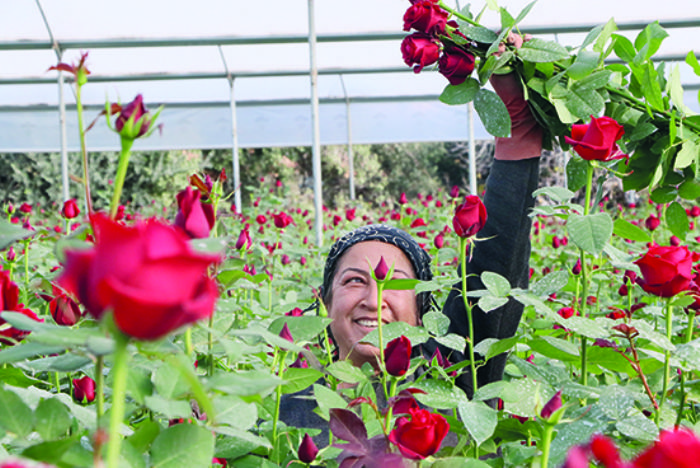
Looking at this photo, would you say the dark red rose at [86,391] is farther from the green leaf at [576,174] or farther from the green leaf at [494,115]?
the green leaf at [576,174]

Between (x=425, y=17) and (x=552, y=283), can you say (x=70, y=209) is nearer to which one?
(x=425, y=17)

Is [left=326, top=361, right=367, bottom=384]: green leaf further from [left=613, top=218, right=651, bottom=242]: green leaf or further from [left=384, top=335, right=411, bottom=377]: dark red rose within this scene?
[left=613, top=218, right=651, bottom=242]: green leaf

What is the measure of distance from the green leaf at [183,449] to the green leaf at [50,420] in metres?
0.07

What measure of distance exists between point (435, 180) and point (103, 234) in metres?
15.0

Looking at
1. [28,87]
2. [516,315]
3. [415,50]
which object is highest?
A: [28,87]

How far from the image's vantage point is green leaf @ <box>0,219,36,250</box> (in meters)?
0.41

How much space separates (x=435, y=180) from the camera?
15062 millimetres

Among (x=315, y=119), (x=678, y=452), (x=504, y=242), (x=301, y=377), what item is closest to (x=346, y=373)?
(x=301, y=377)

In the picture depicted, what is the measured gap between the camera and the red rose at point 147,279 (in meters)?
0.23

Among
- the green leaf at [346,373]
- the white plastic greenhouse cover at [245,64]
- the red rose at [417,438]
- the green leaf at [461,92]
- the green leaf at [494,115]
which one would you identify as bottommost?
the green leaf at [346,373]

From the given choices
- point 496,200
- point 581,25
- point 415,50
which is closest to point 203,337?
point 415,50

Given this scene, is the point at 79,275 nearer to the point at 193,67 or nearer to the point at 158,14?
the point at 158,14

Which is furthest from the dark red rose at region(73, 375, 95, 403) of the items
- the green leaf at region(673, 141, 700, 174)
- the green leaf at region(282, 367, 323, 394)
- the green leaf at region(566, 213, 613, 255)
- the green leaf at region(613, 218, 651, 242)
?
the green leaf at region(673, 141, 700, 174)

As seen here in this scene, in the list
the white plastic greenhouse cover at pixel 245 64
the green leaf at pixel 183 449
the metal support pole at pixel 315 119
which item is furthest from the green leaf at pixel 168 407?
the metal support pole at pixel 315 119
